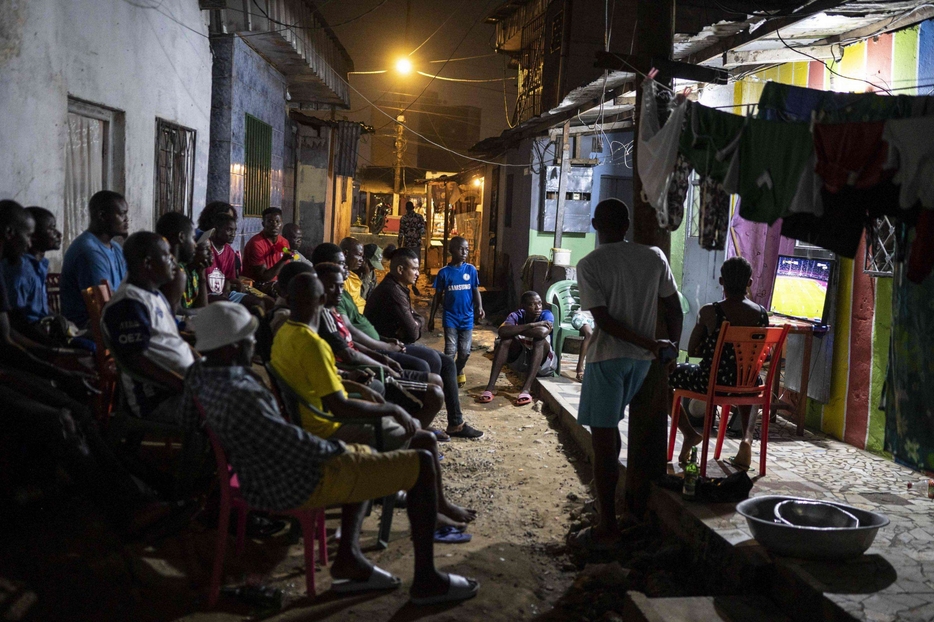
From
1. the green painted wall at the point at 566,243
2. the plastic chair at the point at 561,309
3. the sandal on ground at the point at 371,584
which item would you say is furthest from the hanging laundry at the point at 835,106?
the green painted wall at the point at 566,243

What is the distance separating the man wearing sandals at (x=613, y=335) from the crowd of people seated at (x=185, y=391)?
965 millimetres

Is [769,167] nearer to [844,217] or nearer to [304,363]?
[844,217]

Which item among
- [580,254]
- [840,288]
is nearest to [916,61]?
[840,288]

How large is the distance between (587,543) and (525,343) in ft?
15.4

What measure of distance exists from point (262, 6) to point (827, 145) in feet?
25.9

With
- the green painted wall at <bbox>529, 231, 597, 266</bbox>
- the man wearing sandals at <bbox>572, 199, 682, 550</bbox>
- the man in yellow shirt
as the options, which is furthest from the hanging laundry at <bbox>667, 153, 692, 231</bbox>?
the green painted wall at <bbox>529, 231, 597, 266</bbox>

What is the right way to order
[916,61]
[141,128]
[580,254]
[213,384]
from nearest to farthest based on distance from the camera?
[213,384] → [916,61] → [141,128] → [580,254]

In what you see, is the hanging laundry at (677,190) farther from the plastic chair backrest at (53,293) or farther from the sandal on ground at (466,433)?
the plastic chair backrest at (53,293)

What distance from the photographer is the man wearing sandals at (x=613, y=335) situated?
4441 millimetres

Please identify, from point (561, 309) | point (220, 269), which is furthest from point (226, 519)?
point (561, 309)

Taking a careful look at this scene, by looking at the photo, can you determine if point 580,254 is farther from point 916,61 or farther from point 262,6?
point 916,61

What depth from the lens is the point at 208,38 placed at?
9195mm

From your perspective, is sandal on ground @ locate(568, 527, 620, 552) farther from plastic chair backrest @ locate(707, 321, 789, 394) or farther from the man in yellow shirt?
plastic chair backrest @ locate(707, 321, 789, 394)

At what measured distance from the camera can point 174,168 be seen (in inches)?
335
